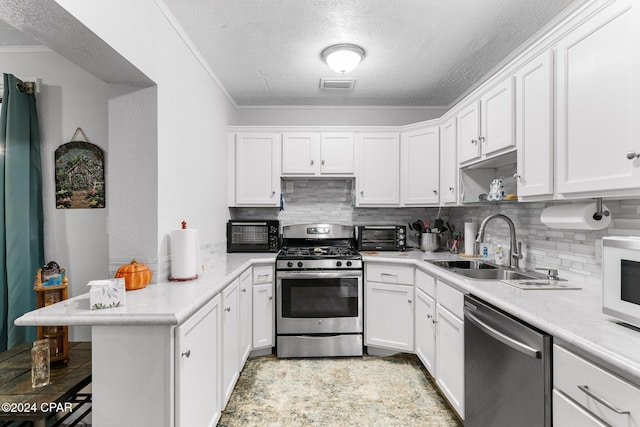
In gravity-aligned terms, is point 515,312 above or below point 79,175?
below

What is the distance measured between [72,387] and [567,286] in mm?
2555

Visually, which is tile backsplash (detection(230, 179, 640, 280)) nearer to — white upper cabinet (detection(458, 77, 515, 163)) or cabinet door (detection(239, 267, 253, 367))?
white upper cabinet (detection(458, 77, 515, 163))

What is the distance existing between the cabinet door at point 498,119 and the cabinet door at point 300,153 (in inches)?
63.9

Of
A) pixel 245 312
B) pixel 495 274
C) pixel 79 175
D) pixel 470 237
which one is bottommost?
pixel 245 312

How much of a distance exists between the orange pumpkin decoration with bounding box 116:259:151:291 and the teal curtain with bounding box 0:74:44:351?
0.93 m

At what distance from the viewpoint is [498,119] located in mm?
2092

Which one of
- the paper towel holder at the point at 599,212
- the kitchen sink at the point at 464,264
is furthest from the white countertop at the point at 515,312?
the kitchen sink at the point at 464,264

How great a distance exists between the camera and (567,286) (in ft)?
5.70

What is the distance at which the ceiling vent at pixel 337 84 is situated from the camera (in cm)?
299

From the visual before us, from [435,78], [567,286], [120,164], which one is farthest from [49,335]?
[435,78]

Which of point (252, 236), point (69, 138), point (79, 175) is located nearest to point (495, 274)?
point (252, 236)

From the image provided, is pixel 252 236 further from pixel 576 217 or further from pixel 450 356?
pixel 576 217

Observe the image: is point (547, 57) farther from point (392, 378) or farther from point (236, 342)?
point (236, 342)

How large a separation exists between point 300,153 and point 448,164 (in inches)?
57.8
